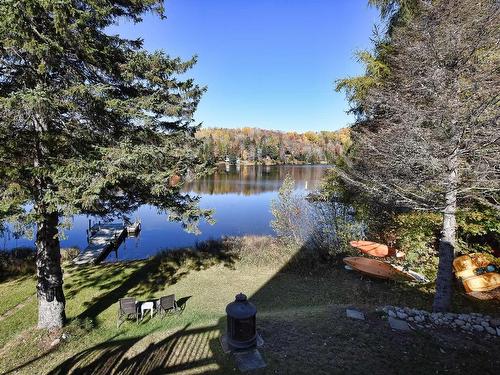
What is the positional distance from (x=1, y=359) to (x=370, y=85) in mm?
13599

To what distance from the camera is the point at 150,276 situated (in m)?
12.1

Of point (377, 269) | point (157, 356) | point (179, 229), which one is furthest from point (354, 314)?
point (179, 229)

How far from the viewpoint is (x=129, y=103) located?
6637 millimetres

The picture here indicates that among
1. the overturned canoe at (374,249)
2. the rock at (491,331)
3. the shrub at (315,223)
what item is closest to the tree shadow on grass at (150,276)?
the shrub at (315,223)

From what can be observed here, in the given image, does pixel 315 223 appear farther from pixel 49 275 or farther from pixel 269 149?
pixel 269 149

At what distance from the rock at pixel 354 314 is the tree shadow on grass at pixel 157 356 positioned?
2844 mm

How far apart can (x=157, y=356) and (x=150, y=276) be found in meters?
6.79

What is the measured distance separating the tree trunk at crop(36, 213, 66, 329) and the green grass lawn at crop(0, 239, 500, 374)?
36cm

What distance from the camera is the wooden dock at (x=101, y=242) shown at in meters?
15.4

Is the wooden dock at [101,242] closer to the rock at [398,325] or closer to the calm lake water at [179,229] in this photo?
the calm lake water at [179,229]

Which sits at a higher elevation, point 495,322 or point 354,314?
point 495,322

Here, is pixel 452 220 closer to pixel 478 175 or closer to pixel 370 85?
pixel 478 175

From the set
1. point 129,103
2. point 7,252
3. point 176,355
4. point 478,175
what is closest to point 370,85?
point 478,175

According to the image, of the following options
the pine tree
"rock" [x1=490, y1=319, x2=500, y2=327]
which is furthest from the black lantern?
"rock" [x1=490, y1=319, x2=500, y2=327]
